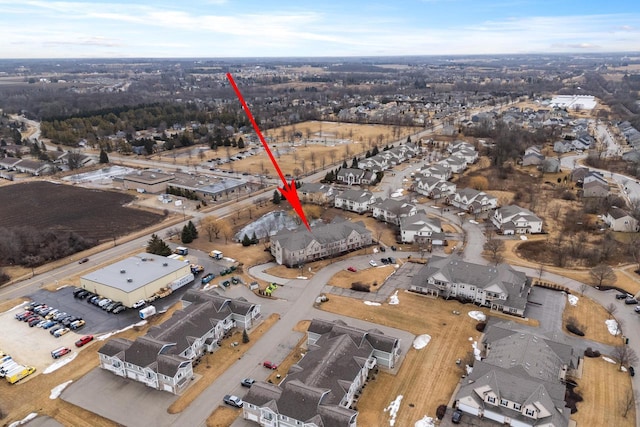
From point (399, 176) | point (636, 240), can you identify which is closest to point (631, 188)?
point (636, 240)

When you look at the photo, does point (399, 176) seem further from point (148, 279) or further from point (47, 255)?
point (47, 255)

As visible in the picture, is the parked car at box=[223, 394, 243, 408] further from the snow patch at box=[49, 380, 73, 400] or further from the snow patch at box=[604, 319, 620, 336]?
the snow patch at box=[604, 319, 620, 336]

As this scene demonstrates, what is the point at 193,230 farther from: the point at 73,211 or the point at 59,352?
the point at 73,211

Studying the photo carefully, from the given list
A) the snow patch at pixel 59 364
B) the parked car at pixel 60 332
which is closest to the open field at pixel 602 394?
the snow patch at pixel 59 364

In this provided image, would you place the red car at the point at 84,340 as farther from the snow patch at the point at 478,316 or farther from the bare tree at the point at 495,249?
the bare tree at the point at 495,249

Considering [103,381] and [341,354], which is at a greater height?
[341,354]

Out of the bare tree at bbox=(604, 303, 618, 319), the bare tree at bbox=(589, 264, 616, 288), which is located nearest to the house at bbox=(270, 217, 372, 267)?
the bare tree at bbox=(589, 264, 616, 288)

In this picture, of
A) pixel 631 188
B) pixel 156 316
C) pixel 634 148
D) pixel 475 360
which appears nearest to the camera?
pixel 475 360
